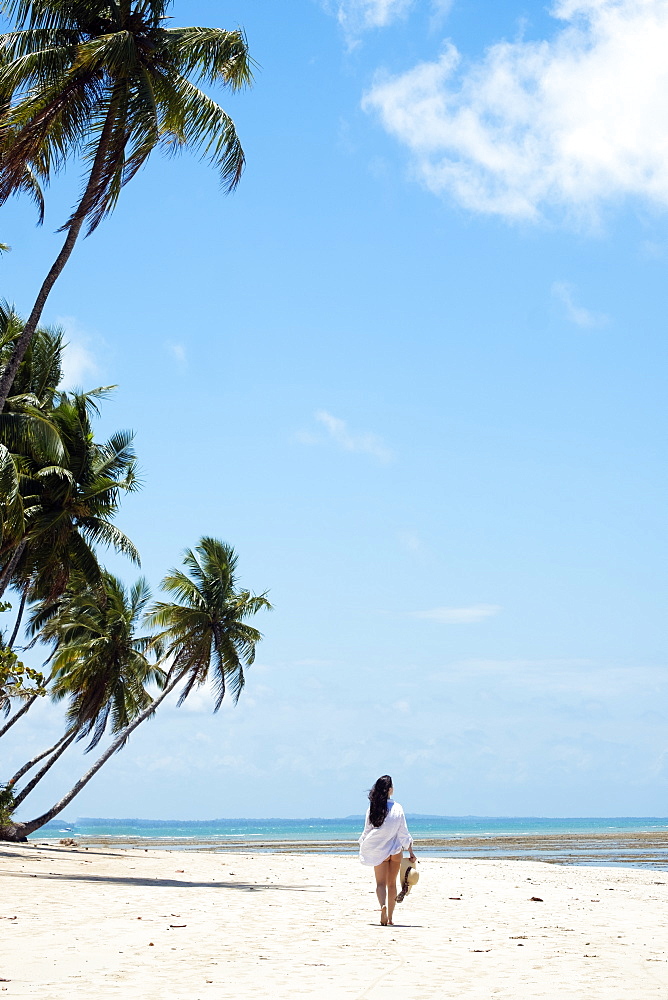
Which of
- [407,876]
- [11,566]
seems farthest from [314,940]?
[11,566]

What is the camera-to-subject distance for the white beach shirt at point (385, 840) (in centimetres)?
1013

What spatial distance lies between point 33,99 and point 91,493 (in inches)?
363

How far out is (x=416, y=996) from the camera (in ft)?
21.1

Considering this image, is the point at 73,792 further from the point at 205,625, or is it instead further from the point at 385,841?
the point at 385,841

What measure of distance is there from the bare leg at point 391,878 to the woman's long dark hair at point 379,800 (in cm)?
39

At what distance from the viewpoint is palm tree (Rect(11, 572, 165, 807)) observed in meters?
29.5

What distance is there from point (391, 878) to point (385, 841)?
44 cm

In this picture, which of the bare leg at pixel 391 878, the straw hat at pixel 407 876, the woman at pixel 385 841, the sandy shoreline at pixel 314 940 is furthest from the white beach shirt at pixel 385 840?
the sandy shoreline at pixel 314 940

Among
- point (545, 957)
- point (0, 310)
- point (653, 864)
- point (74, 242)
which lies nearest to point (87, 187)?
point (74, 242)

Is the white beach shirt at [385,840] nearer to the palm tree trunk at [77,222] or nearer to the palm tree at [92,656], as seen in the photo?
the palm tree trunk at [77,222]

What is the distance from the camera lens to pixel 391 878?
33.7ft

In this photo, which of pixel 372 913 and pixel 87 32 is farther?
pixel 87 32

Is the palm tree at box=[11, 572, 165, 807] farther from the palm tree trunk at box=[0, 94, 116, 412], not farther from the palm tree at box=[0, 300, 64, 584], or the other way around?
the palm tree trunk at box=[0, 94, 116, 412]

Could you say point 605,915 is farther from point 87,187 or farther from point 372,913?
point 87,187
